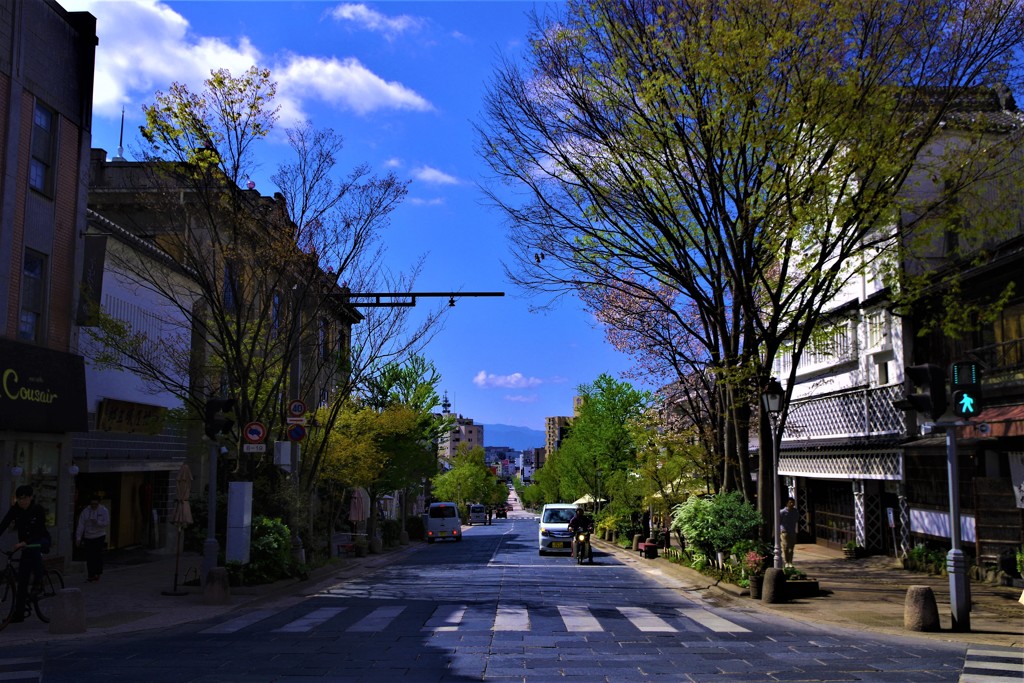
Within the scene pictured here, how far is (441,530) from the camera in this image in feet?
146

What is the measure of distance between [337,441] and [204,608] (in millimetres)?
12566

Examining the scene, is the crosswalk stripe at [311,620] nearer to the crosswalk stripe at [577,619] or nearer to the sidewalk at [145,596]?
the sidewalk at [145,596]

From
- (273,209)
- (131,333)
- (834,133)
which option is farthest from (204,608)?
(834,133)

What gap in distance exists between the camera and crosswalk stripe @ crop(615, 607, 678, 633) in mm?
12969

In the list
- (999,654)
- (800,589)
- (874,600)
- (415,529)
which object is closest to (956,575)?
(999,654)

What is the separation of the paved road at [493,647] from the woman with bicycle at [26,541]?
6.20 ft

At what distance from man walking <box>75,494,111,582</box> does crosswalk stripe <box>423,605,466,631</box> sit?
326 inches

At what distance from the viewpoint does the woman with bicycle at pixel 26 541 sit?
12859 millimetres

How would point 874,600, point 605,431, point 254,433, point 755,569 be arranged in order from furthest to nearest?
1. point 605,431
2. point 254,433
3. point 755,569
4. point 874,600

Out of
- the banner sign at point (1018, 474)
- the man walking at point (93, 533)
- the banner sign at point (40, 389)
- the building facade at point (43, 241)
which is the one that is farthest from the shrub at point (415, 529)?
the banner sign at point (1018, 474)

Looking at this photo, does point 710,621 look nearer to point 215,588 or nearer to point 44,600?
point 215,588

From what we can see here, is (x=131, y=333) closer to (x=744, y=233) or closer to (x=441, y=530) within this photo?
(x=744, y=233)

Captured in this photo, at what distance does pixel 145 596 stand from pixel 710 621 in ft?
35.6

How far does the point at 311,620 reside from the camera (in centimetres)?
1409
